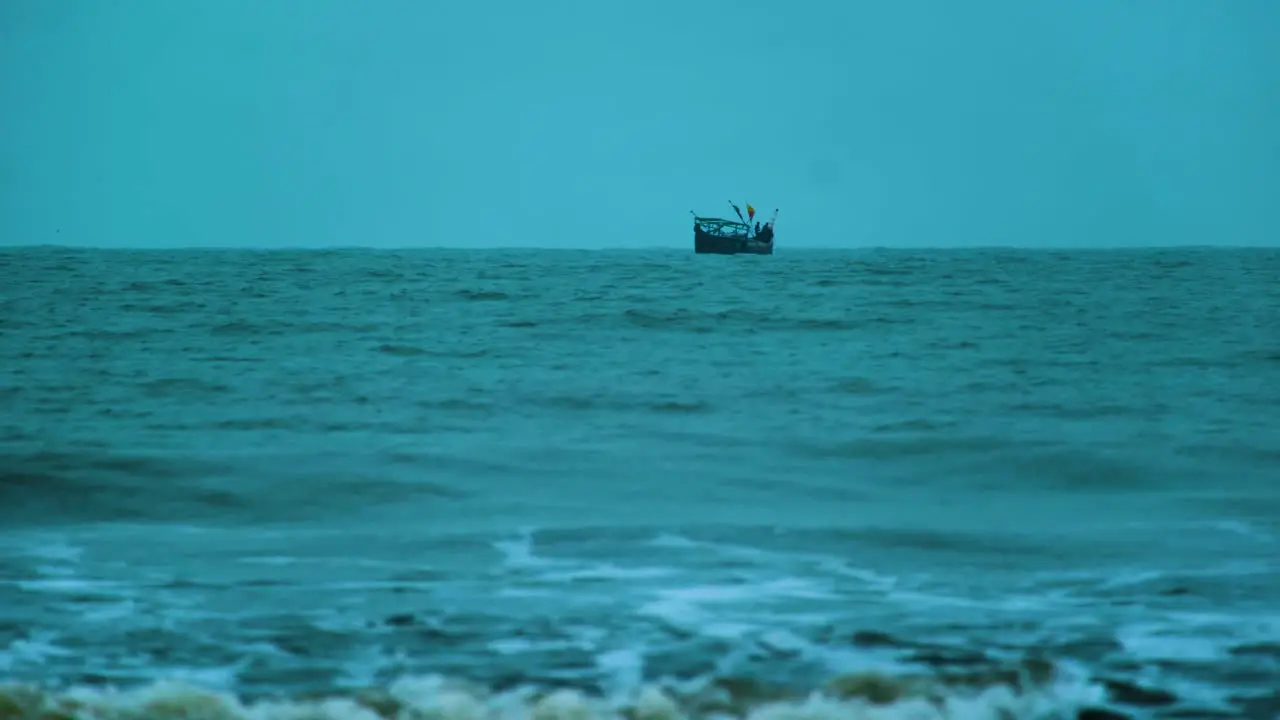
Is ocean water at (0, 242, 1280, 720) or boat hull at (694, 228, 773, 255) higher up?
boat hull at (694, 228, 773, 255)

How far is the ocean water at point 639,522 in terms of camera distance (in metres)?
5.26

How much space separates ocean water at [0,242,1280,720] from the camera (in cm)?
526

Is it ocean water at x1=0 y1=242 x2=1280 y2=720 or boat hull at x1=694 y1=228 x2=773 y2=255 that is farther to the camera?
boat hull at x1=694 y1=228 x2=773 y2=255

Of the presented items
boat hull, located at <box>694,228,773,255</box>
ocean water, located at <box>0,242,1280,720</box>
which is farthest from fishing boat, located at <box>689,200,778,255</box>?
ocean water, located at <box>0,242,1280,720</box>

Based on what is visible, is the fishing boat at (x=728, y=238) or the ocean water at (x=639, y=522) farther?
the fishing boat at (x=728, y=238)

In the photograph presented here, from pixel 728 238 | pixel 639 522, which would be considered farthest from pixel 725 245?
pixel 639 522

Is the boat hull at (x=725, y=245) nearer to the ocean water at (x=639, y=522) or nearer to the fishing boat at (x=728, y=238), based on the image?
the fishing boat at (x=728, y=238)

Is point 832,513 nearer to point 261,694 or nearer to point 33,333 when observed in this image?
point 261,694

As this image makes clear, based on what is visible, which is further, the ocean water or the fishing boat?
the fishing boat

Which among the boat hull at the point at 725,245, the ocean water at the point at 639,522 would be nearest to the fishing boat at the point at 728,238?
the boat hull at the point at 725,245

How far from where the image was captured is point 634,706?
4875 mm

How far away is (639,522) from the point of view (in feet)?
29.2

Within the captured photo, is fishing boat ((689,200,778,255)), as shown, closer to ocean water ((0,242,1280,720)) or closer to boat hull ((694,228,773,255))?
boat hull ((694,228,773,255))

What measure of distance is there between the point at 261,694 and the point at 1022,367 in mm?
13927
